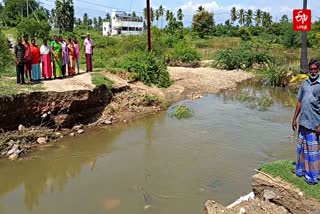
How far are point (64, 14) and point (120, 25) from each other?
3263 cm

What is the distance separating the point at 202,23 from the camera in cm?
5378

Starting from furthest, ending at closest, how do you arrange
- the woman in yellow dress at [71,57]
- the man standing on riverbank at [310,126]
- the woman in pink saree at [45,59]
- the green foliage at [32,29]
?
the green foliage at [32,29], the woman in yellow dress at [71,57], the woman in pink saree at [45,59], the man standing on riverbank at [310,126]

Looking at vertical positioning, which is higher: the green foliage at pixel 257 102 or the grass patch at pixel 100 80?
the grass patch at pixel 100 80

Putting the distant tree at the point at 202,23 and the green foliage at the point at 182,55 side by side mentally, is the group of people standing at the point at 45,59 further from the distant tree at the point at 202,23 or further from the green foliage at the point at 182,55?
the distant tree at the point at 202,23

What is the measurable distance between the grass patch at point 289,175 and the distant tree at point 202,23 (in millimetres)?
48386

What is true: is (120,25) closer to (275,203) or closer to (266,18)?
(266,18)

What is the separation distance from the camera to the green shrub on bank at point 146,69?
54.5ft

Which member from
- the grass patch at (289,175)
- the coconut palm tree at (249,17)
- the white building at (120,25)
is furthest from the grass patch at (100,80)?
the white building at (120,25)

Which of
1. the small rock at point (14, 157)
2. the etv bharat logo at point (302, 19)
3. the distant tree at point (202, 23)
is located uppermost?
the distant tree at point (202, 23)

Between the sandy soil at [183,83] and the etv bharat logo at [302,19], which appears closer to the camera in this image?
the sandy soil at [183,83]

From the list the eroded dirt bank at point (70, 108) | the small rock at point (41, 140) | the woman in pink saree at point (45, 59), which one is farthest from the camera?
the woman in pink saree at point (45, 59)

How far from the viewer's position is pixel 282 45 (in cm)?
3925

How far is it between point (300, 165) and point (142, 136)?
640 cm

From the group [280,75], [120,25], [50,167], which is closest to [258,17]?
[120,25]
